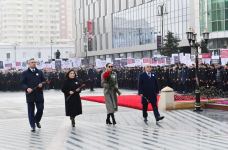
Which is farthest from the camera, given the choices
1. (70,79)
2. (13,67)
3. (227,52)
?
(13,67)

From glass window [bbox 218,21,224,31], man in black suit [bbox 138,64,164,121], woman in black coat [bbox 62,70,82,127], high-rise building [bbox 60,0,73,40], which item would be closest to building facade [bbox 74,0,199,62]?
glass window [bbox 218,21,224,31]

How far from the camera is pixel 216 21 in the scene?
185ft

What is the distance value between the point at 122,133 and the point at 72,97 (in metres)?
A: 2.26

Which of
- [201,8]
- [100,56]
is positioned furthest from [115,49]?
[201,8]

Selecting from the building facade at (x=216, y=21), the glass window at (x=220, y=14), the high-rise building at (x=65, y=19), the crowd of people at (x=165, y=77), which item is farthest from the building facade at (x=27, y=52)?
the crowd of people at (x=165, y=77)

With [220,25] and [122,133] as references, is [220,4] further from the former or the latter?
[122,133]

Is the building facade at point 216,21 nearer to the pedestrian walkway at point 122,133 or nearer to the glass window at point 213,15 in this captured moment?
the glass window at point 213,15

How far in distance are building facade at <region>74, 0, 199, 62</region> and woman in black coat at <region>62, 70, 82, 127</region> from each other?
44360 millimetres

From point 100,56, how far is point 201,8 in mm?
37750

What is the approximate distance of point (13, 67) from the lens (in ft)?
136

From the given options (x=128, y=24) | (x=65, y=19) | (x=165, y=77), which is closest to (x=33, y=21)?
(x=65, y=19)

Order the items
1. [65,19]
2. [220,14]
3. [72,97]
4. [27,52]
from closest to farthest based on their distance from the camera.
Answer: [72,97], [220,14], [27,52], [65,19]

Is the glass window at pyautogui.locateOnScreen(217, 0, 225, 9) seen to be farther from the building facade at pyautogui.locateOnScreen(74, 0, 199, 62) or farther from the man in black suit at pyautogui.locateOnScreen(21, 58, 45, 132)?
the man in black suit at pyautogui.locateOnScreen(21, 58, 45, 132)

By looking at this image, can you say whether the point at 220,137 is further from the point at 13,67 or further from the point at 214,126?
the point at 13,67
